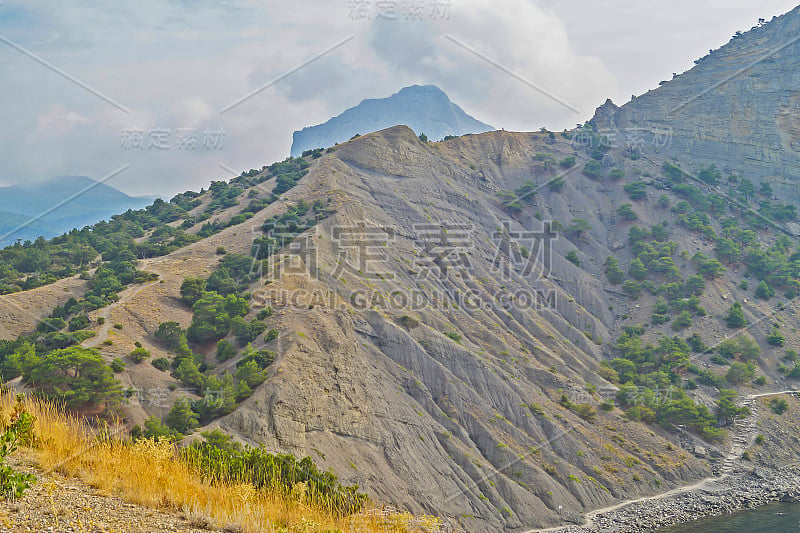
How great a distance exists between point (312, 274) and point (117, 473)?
113ft

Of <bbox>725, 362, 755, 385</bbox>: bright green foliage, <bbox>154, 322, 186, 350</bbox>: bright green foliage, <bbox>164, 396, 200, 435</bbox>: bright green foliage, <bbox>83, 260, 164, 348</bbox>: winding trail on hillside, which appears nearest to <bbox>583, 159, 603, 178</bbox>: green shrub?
<bbox>725, 362, 755, 385</bbox>: bright green foliage

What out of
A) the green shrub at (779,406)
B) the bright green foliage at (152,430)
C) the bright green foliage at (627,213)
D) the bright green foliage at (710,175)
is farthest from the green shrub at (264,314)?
the bright green foliage at (710,175)

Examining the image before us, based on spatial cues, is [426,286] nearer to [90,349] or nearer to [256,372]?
[256,372]

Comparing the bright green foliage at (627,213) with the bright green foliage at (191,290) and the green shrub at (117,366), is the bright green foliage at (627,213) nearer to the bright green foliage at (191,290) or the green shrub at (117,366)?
the bright green foliage at (191,290)

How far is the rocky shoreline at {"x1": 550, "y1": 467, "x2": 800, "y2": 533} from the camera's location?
1388 inches

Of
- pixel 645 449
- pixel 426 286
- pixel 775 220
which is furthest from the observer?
pixel 775 220

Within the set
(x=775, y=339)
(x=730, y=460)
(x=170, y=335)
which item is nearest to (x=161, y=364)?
(x=170, y=335)

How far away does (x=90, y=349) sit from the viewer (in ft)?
103

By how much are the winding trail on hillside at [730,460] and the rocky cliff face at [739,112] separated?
1783 inches

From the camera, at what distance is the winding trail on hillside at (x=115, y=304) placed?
3412cm

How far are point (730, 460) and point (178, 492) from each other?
1798 inches

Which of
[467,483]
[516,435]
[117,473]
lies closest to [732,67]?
[516,435]

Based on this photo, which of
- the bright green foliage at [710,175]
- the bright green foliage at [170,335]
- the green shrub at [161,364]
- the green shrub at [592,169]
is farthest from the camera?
the bright green foliage at [710,175]

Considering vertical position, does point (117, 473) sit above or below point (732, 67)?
below
